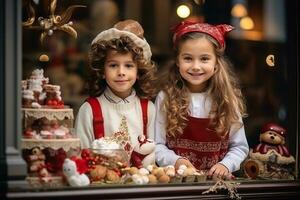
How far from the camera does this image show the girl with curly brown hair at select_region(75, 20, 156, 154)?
10.6 ft

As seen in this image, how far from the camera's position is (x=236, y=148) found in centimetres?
341

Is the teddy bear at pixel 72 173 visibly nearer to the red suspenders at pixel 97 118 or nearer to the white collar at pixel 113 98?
the red suspenders at pixel 97 118

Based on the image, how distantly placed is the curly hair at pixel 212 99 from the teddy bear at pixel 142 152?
0.57ft

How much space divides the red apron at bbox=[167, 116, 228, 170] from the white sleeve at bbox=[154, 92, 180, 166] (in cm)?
4

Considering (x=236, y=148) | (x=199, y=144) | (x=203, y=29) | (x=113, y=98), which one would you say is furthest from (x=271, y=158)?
(x=113, y=98)

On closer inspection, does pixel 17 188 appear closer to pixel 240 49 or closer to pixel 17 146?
pixel 17 146

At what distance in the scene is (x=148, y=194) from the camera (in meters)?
3.00

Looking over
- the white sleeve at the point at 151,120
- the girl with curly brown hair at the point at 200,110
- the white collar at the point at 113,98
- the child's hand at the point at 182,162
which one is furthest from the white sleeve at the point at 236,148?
the white collar at the point at 113,98

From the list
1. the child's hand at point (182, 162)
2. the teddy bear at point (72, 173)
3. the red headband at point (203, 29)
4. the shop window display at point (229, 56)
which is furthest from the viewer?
the red headband at point (203, 29)

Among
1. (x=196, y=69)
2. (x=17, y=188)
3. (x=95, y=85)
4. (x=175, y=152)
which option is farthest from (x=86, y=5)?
Answer: (x=17, y=188)

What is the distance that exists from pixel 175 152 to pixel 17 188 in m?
0.88

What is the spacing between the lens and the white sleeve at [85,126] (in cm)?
318

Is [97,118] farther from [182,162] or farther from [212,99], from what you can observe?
[212,99]

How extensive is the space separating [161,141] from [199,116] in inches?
8.7
